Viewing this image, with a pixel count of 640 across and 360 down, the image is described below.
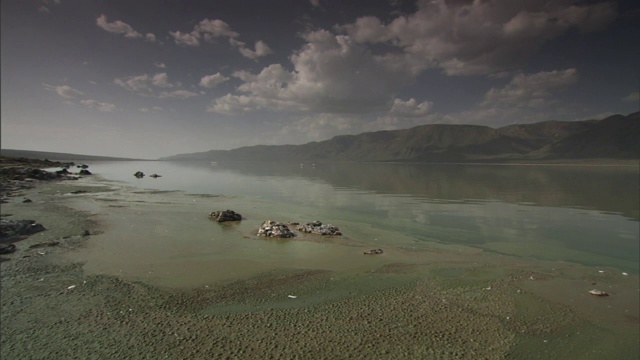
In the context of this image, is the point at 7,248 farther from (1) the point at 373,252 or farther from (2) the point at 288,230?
(1) the point at 373,252

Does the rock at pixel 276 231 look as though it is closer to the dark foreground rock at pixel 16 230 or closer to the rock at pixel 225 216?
the rock at pixel 225 216

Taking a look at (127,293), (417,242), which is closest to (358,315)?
(127,293)

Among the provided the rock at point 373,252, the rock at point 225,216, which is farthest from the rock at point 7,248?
the rock at point 373,252

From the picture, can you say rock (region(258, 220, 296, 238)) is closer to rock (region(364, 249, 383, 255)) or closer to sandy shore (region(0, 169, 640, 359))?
rock (region(364, 249, 383, 255))

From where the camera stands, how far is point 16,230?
17828 millimetres

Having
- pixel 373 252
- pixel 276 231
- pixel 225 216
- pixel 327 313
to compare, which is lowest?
pixel 327 313

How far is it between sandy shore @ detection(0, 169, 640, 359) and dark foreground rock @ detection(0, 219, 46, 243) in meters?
3.40

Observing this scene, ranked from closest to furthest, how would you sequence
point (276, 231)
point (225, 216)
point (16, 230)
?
point (16, 230) → point (276, 231) → point (225, 216)

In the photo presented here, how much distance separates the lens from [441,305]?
1048 centimetres

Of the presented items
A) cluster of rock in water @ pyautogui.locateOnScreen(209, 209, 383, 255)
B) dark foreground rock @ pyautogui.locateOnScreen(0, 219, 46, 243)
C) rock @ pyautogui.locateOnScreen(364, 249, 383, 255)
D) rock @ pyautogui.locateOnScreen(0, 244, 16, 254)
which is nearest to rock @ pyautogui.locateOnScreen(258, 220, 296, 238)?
cluster of rock in water @ pyautogui.locateOnScreen(209, 209, 383, 255)

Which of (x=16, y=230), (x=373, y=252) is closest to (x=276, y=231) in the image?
(x=373, y=252)

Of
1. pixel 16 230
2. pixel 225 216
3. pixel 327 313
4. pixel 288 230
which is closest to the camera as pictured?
pixel 327 313

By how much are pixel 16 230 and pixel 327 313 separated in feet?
61.7

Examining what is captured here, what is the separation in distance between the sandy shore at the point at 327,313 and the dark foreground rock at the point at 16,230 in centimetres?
340
